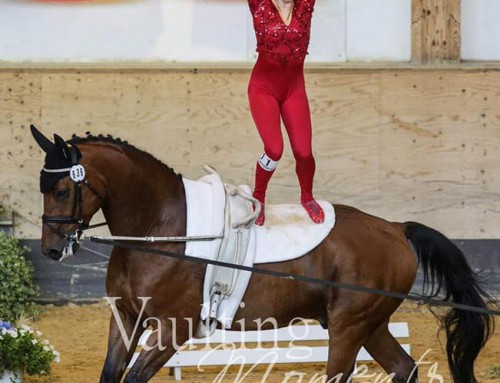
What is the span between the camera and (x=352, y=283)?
199 inches

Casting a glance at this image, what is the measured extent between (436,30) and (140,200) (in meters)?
4.07

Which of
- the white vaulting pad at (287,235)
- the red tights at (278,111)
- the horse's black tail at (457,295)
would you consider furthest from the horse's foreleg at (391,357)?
the red tights at (278,111)

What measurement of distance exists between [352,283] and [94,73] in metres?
3.72

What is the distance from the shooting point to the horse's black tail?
17.2 ft

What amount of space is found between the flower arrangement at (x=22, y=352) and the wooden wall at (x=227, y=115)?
7.63 ft

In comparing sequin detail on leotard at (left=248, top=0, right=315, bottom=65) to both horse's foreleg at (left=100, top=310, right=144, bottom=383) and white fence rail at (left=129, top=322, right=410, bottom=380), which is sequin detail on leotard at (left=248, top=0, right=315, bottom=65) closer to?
horse's foreleg at (left=100, top=310, right=144, bottom=383)

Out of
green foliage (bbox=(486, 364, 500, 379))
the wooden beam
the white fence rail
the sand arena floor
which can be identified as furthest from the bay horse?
the wooden beam

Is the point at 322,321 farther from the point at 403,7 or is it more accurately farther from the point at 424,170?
the point at 403,7

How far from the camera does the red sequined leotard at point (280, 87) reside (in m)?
4.97

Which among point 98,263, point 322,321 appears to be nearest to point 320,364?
point 322,321

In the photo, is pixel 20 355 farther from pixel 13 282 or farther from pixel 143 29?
pixel 143 29

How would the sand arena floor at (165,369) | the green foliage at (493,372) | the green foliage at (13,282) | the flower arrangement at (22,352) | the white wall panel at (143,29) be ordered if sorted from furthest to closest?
the white wall panel at (143,29), the green foliage at (13,282), the sand arena floor at (165,369), the green foliage at (493,372), the flower arrangement at (22,352)

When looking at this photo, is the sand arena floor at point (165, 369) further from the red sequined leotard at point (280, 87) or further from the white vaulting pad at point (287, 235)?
the red sequined leotard at point (280, 87)

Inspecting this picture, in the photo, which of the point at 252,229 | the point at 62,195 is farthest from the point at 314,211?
the point at 62,195
